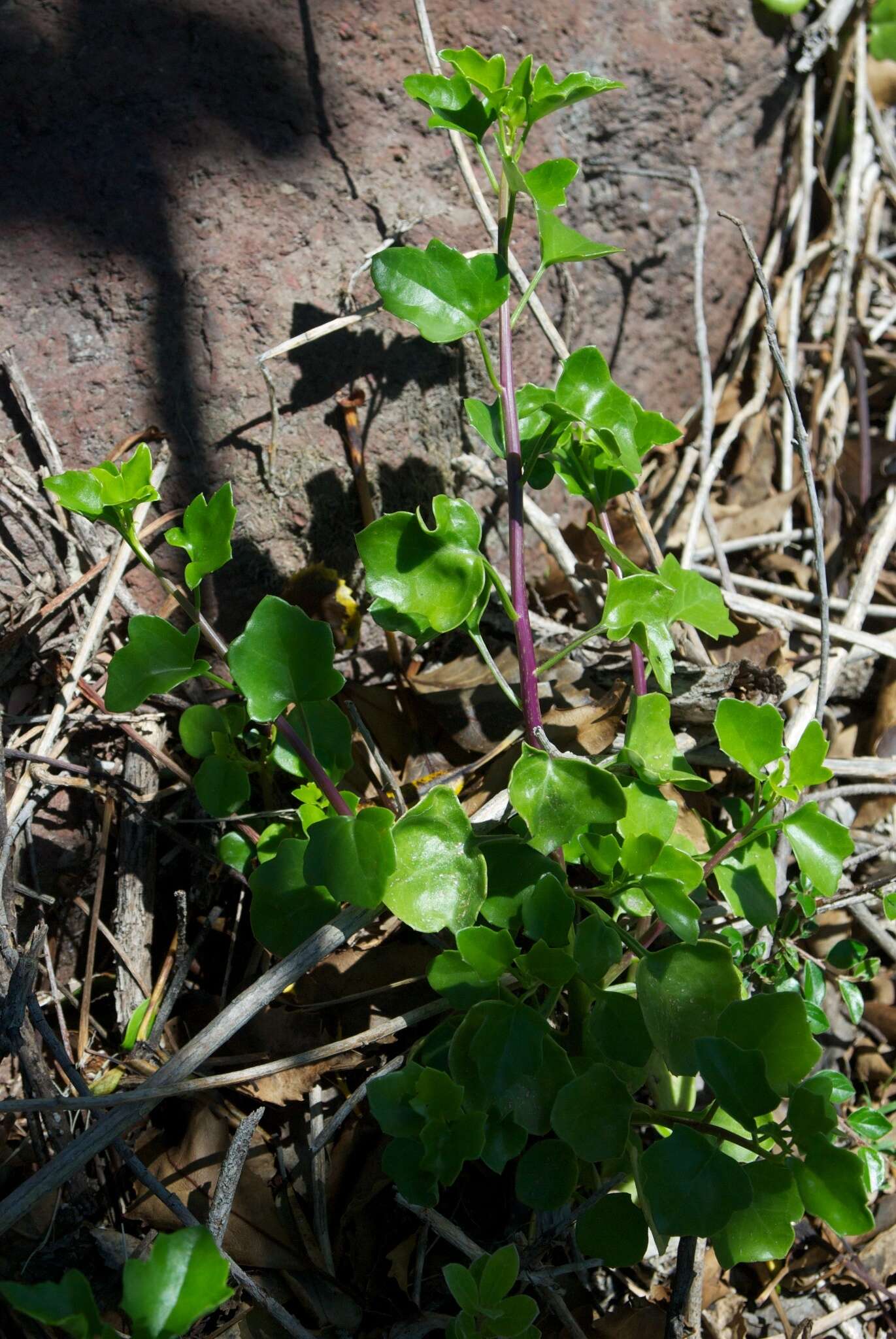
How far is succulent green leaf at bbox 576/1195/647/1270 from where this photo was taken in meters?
1.24

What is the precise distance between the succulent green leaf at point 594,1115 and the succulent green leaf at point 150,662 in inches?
29.8

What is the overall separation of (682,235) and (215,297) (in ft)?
4.26

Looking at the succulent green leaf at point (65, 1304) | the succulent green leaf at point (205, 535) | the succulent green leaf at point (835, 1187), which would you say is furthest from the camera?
the succulent green leaf at point (205, 535)

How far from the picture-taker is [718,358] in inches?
104

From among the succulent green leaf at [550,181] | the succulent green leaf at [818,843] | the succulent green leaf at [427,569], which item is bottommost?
the succulent green leaf at [818,843]

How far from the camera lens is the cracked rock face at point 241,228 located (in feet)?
6.15

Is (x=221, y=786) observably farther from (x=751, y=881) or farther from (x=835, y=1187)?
(x=835, y=1187)

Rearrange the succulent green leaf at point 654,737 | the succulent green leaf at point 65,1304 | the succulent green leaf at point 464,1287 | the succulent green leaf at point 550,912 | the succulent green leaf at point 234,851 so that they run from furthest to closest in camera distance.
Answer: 1. the succulent green leaf at point 234,851
2. the succulent green leaf at point 654,737
3. the succulent green leaf at point 550,912
4. the succulent green leaf at point 464,1287
5. the succulent green leaf at point 65,1304

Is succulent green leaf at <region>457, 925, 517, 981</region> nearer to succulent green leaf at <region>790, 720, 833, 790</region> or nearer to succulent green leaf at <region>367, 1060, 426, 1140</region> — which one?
succulent green leaf at <region>367, 1060, 426, 1140</region>

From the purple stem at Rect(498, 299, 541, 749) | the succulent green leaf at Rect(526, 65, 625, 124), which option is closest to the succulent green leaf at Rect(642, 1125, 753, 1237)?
the purple stem at Rect(498, 299, 541, 749)

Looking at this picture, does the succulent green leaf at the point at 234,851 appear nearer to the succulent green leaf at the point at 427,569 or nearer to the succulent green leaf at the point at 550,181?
the succulent green leaf at the point at 427,569

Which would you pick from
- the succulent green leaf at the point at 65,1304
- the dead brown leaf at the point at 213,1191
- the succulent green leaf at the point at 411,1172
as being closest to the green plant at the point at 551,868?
the succulent green leaf at the point at 411,1172

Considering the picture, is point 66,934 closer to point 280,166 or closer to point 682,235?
point 280,166

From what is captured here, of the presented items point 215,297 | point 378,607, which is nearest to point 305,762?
Result: point 378,607
